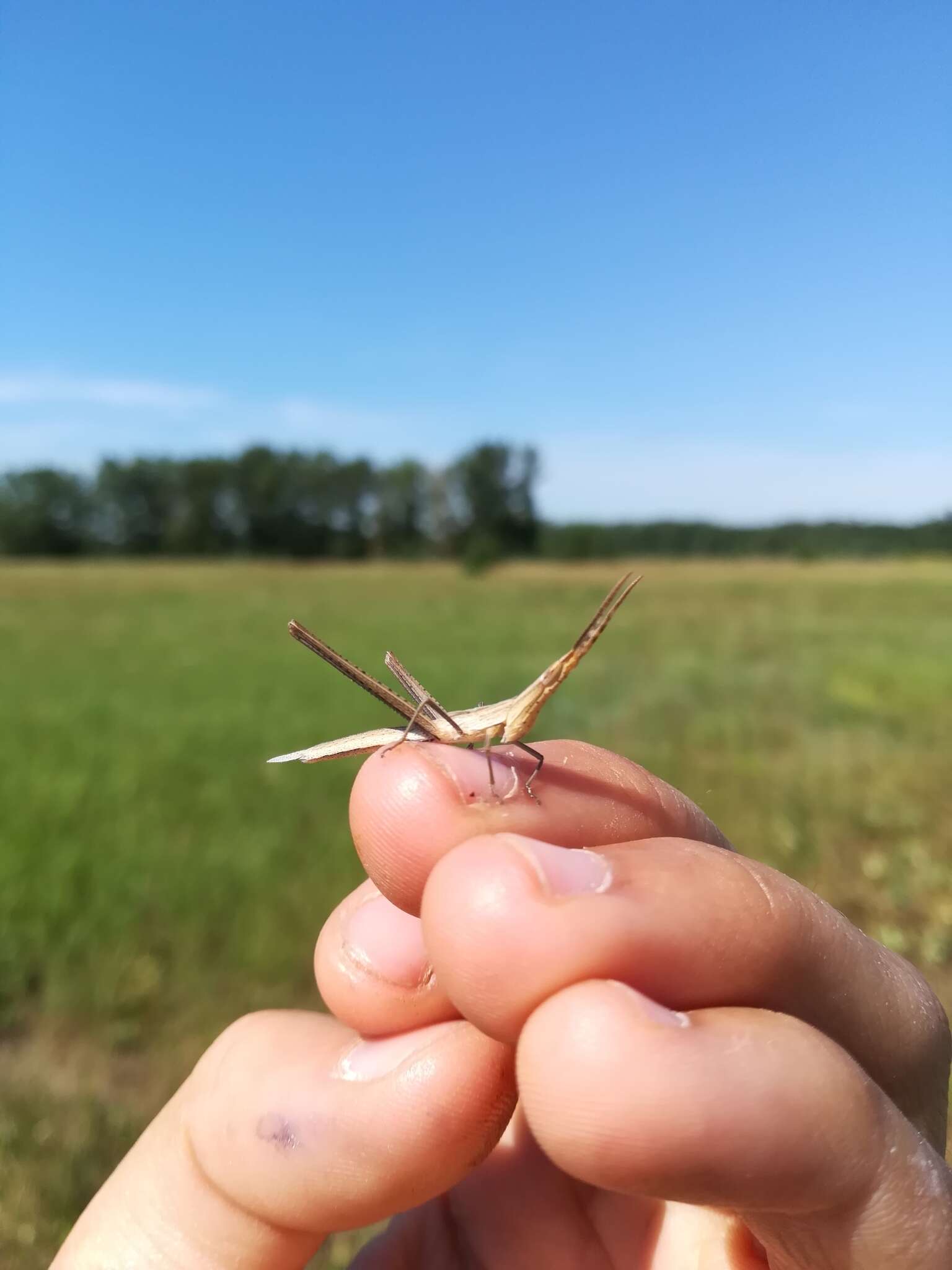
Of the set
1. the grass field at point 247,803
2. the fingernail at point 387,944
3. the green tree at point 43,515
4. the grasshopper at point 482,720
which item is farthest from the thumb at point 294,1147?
the green tree at point 43,515

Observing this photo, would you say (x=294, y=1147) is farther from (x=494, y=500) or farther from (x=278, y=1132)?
(x=494, y=500)

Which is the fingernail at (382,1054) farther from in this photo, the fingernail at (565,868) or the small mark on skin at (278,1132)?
the fingernail at (565,868)

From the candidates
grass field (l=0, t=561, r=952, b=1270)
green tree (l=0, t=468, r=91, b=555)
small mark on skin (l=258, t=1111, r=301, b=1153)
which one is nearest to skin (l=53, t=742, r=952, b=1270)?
small mark on skin (l=258, t=1111, r=301, b=1153)

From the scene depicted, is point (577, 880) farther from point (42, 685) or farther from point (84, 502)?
point (84, 502)

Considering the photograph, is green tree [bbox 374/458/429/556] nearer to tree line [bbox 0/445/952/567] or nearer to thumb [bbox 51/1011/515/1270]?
tree line [bbox 0/445/952/567]

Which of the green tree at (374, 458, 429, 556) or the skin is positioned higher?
the green tree at (374, 458, 429, 556)

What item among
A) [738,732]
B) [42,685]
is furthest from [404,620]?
[738,732]

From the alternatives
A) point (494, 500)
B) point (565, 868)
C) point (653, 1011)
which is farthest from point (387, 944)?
point (494, 500)
